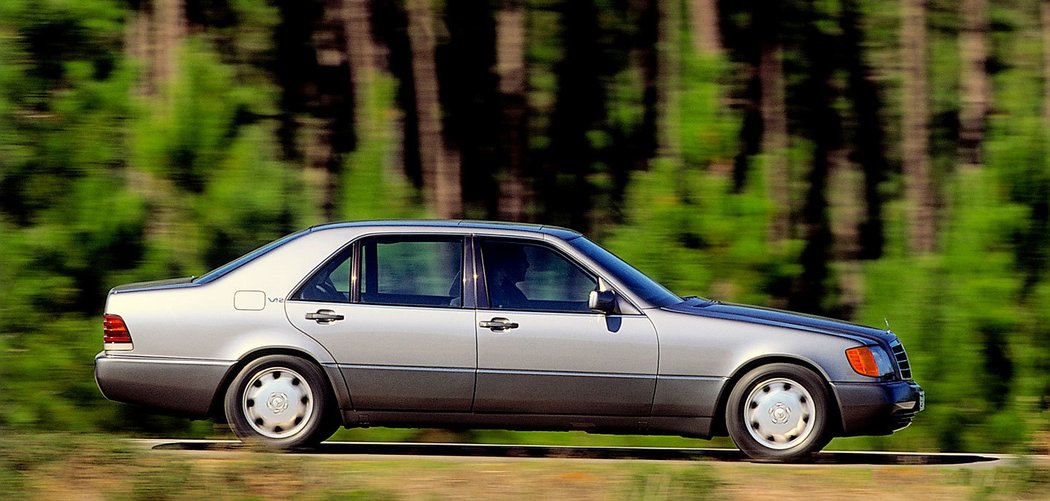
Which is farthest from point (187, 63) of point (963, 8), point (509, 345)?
point (963, 8)

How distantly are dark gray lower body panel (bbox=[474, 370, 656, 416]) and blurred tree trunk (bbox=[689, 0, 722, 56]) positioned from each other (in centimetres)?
431

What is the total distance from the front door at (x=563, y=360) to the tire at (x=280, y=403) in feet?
3.13

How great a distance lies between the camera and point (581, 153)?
43.1ft

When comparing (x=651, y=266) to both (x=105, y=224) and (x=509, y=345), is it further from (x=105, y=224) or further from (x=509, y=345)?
(x=105, y=224)

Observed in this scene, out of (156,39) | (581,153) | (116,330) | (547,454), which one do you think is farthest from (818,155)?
(116,330)

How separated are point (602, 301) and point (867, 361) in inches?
63.3

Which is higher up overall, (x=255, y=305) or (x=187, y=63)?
(x=187, y=63)

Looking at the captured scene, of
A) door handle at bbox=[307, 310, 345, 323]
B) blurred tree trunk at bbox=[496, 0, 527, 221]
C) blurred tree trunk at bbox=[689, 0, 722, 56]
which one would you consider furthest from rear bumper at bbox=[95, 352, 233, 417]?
blurred tree trunk at bbox=[689, 0, 722, 56]

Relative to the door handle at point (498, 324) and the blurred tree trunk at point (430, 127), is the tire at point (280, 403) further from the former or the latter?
the blurred tree trunk at point (430, 127)

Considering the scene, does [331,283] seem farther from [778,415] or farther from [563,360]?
[778,415]

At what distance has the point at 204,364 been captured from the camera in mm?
8766

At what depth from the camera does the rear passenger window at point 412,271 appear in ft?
29.0

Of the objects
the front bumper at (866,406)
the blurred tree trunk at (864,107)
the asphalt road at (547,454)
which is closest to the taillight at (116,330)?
the asphalt road at (547,454)

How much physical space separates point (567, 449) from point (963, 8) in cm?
642
